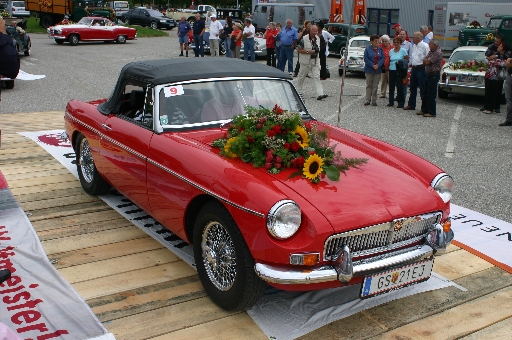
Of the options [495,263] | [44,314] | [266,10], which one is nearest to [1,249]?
[44,314]

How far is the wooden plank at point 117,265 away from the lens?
4141 millimetres

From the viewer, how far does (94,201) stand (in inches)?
227

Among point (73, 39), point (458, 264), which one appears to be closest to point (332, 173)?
point (458, 264)

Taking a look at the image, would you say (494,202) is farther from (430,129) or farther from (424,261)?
(430,129)

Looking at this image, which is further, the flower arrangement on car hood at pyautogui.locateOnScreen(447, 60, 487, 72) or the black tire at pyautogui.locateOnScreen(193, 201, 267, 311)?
the flower arrangement on car hood at pyautogui.locateOnScreen(447, 60, 487, 72)

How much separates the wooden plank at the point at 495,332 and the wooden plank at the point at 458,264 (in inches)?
26.7

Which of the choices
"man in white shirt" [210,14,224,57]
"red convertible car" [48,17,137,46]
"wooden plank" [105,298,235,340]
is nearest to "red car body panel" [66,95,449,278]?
"wooden plank" [105,298,235,340]

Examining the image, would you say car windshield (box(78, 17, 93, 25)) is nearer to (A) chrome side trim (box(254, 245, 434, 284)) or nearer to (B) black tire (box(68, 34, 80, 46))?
(B) black tire (box(68, 34, 80, 46))

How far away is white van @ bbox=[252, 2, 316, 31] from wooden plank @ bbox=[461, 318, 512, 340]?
100 ft

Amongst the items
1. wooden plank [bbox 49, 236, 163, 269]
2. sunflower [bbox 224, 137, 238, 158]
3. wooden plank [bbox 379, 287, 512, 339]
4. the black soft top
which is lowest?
wooden plank [bbox 379, 287, 512, 339]

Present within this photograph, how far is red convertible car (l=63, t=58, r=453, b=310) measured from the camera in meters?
3.28

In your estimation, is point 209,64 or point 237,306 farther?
point 209,64

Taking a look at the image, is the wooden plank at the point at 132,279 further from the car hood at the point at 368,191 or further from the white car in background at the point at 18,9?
the white car in background at the point at 18,9

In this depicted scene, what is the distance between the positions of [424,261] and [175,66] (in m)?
2.68
